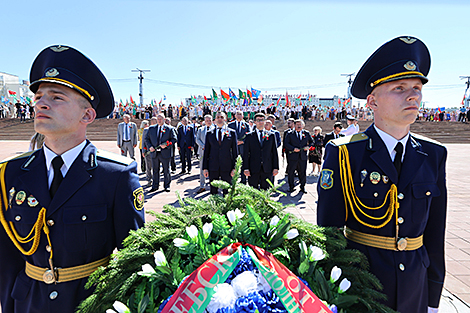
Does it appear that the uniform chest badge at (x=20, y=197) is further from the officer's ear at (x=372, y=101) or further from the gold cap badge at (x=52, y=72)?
the officer's ear at (x=372, y=101)

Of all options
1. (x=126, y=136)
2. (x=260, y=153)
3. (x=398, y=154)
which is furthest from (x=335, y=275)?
(x=126, y=136)

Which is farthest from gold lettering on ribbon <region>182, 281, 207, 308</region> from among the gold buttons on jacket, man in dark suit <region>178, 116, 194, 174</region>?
man in dark suit <region>178, 116, 194, 174</region>

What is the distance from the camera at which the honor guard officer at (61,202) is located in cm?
150

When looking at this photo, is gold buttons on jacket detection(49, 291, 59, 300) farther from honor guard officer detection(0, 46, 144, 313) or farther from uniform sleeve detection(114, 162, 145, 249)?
uniform sleeve detection(114, 162, 145, 249)

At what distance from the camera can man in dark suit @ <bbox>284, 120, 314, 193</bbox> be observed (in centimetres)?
784

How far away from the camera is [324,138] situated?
924cm

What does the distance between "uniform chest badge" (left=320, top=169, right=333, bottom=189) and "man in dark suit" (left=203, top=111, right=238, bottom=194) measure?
14.7 ft

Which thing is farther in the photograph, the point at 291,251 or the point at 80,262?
the point at 80,262

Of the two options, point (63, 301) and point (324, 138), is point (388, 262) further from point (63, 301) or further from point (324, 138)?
point (324, 138)

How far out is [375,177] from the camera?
1.77 m

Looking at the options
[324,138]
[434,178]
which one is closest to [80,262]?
[434,178]

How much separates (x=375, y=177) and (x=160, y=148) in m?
6.56

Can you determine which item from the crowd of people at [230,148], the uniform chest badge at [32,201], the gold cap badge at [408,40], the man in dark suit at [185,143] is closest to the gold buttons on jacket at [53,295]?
the uniform chest badge at [32,201]

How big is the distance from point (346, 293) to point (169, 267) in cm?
74
